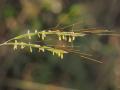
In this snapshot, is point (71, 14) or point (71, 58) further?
point (71, 58)

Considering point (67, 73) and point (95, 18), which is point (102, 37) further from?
point (67, 73)

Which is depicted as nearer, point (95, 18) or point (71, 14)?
point (71, 14)

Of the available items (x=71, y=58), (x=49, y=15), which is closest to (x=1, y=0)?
(x=49, y=15)

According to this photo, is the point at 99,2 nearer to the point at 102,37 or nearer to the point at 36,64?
the point at 102,37

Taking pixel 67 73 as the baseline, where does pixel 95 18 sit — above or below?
above

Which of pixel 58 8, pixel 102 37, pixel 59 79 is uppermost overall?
pixel 58 8

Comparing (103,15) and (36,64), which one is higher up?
(103,15)
